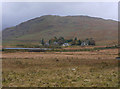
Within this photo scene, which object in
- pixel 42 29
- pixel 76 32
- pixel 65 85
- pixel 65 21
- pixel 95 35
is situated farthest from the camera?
pixel 65 21

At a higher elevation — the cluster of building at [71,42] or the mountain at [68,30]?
the mountain at [68,30]

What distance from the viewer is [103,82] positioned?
11820mm

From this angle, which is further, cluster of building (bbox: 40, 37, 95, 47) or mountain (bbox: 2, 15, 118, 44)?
mountain (bbox: 2, 15, 118, 44)

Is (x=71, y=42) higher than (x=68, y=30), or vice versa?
(x=68, y=30)

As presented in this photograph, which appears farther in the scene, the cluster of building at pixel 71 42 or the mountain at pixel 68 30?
the mountain at pixel 68 30

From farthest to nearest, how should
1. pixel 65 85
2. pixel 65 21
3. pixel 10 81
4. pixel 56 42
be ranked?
1. pixel 65 21
2. pixel 56 42
3. pixel 10 81
4. pixel 65 85

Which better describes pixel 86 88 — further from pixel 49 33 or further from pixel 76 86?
pixel 49 33

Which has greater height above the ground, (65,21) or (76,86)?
(65,21)

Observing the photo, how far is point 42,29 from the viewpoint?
→ 181m

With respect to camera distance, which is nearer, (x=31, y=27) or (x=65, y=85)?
(x=65, y=85)

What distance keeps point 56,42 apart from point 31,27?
364 ft

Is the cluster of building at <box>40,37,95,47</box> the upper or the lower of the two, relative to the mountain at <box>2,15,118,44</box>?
lower

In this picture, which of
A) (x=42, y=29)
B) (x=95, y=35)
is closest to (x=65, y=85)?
(x=95, y=35)

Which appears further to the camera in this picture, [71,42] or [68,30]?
[68,30]
